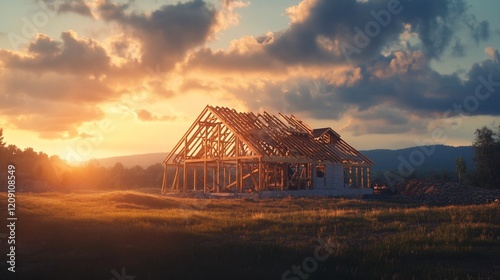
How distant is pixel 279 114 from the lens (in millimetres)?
44719

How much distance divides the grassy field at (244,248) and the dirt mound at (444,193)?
1630cm

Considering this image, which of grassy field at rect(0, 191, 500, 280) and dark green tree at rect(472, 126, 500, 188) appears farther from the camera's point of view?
dark green tree at rect(472, 126, 500, 188)

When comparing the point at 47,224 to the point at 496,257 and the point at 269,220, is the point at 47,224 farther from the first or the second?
the point at 496,257

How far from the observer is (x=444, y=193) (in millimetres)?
37656

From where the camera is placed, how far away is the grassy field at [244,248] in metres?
8.73

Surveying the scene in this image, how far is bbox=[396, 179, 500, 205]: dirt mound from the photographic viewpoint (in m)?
32.2

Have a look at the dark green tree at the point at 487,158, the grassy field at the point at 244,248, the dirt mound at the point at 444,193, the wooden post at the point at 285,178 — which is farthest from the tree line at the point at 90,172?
the grassy field at the point at 244,248

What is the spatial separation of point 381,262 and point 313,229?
546 cm

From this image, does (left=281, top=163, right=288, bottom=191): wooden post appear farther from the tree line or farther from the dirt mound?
the tree line

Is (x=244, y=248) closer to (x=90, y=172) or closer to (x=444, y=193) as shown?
(x=444, y=193)

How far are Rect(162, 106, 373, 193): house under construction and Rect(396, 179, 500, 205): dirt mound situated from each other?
5.52 m

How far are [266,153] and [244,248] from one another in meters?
24.8

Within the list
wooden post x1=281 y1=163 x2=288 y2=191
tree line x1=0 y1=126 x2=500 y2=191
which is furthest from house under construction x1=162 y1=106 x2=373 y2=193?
tree line x1=0 y1=126 x2=500 y2=191

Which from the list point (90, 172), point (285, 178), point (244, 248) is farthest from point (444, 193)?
point (90, 172)
